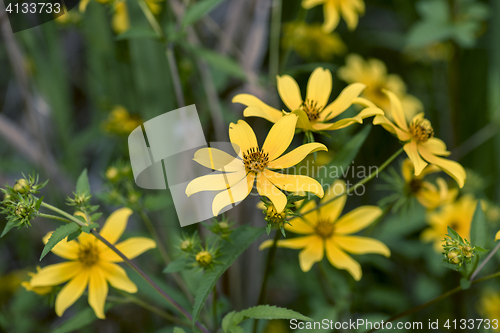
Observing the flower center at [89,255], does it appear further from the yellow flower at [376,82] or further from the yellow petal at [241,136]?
the yellow flower at [376,82]

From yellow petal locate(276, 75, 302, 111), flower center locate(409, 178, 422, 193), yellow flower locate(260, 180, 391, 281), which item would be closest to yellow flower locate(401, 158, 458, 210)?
flower center locate(409, 178, 422, 193)

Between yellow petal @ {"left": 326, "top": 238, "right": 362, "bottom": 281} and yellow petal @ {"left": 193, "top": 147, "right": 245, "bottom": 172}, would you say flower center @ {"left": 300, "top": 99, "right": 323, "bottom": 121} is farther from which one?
yellow petal @ {"left": 326, "top": 238, "right": 362, "bottom": 281}

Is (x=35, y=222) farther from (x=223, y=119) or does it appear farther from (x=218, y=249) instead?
(x=218, y=249)

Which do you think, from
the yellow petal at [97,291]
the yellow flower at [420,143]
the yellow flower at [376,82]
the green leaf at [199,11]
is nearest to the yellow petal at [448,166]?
the yellow flower at [420,143]

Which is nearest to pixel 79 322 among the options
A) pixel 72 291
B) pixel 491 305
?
pixel 72 291

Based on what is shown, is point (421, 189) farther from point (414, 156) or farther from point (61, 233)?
point (61, 233)

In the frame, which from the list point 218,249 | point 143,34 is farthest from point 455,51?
point 218,249
